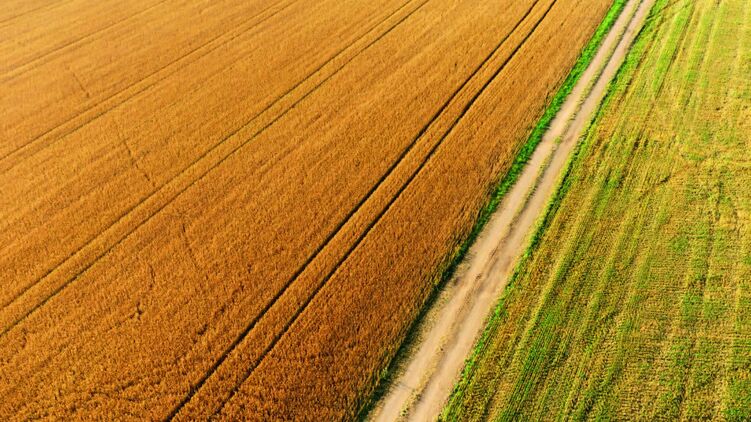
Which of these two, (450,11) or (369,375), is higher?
(450,11)

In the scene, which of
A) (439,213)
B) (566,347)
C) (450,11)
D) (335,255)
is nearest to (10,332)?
(335,255)

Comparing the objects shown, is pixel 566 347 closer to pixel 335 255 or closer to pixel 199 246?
pixel 335 255

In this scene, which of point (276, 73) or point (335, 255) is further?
point (276, 73)

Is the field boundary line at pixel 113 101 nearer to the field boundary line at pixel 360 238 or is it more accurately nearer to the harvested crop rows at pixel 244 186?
the harvested crop rows at pixel 244 186

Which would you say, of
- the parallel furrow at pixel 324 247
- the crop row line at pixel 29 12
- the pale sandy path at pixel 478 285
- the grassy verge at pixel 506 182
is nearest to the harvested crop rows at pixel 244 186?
the parallel furrow at pixel 324 247

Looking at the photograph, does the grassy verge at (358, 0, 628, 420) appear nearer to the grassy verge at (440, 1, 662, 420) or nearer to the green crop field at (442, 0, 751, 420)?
the grassy verge at (440, 1, 662, 420)

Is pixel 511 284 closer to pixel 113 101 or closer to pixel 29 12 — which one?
pixel 113 101

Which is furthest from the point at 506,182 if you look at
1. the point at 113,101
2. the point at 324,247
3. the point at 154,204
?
the point at 113,101
